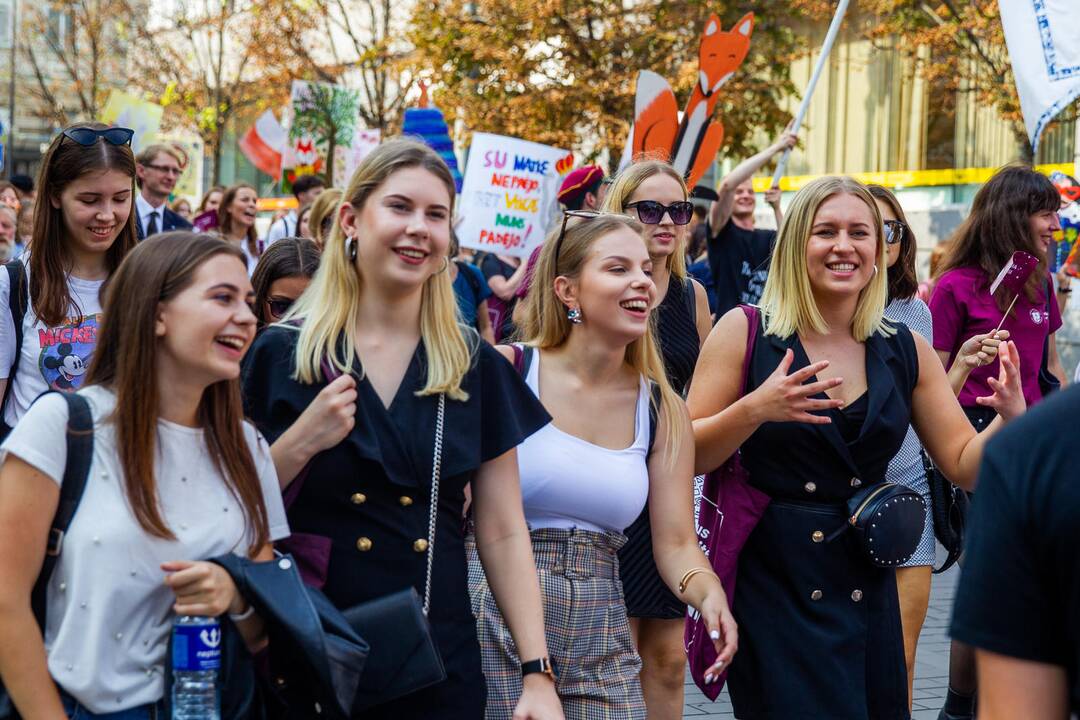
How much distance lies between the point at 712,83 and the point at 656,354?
4790 millimetres

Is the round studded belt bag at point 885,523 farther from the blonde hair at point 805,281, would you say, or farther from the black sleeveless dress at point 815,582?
the blonde hair at point 805,281

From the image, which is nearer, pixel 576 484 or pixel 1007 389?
pixel 576 484

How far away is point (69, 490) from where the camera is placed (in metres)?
2.74

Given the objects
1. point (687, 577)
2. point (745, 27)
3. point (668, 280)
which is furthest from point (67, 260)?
point (745, 27)

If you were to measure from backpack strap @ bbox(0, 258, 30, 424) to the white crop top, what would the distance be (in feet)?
5.04

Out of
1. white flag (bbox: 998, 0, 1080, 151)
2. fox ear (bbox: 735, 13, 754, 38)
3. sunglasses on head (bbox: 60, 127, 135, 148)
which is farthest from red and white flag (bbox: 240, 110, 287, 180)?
sunglasses on head (bbox: 60, 127, 135, 148)

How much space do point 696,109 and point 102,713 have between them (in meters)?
6.58

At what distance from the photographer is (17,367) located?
4328 mm

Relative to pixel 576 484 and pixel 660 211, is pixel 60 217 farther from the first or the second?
pixel 660 211

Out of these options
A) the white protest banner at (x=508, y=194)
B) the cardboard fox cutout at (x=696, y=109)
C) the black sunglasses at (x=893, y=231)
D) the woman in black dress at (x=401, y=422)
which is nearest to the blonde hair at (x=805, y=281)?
the black sunglasses at (x=893, y=231)

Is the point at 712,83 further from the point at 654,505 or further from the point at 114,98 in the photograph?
the point at 114,98

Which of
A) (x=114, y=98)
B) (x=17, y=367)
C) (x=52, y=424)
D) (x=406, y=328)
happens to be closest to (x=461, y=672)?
(x=406, y=328)

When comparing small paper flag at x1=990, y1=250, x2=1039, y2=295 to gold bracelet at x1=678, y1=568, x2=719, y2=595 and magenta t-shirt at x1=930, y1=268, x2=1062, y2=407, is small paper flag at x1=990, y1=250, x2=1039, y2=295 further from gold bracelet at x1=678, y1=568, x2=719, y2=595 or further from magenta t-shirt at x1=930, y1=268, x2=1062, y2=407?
gold bracelet at x1=678, y1=568, x2=719, y2=595

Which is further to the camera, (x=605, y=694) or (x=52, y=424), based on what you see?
(x=605, y=694)
